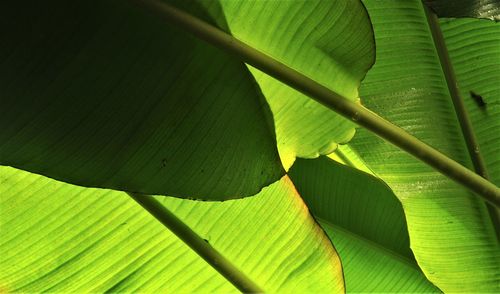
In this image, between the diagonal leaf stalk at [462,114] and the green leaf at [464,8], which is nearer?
the green leaf at [464,8]

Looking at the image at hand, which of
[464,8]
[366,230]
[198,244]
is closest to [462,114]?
[464,8]

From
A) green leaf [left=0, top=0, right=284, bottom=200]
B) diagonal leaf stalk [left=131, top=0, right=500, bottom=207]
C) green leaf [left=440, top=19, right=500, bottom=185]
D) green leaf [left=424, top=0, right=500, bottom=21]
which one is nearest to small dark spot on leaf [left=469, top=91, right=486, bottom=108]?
green leaf [left=440, top=19, right=500, bottom=185]

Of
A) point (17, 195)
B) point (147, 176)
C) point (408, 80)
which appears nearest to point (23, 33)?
point (147, 176)

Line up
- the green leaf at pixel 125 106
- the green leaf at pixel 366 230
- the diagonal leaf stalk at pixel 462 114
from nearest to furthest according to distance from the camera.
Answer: the green leaf at pixel 125 106 → the diagonal leaf stalk at pixel 462 114 → the green leaf at pixel 366 230

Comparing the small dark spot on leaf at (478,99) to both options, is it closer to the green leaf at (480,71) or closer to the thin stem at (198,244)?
the green leaf at (480,71)

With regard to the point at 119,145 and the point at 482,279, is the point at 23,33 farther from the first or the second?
the point at 482,279

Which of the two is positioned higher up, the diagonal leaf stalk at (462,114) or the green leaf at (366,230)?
the diagonal leaf stalk at (462,114)

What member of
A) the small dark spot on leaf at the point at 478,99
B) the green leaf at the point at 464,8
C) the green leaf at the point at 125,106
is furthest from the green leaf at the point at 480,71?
→ the green leaf at the point at 125,106
